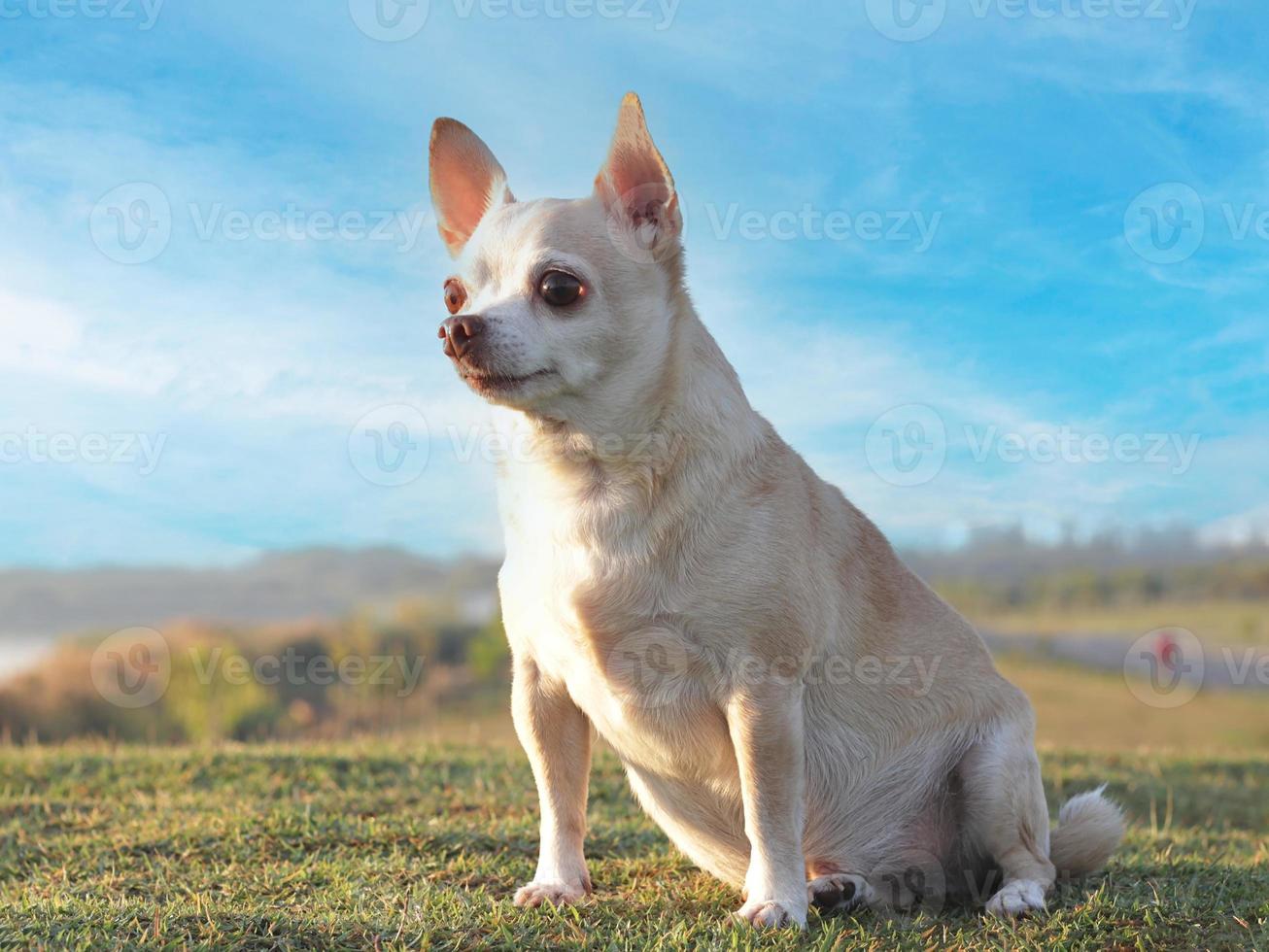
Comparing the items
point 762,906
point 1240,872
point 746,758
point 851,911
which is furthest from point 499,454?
point 1240,872

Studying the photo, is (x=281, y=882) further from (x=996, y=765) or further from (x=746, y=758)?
(x=996, y=765)

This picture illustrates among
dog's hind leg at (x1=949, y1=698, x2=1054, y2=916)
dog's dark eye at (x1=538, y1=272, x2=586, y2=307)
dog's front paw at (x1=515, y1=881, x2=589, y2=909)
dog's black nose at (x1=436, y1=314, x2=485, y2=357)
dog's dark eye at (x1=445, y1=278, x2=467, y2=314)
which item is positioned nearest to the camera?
dog's black nose at (x1=436, y1=314, x2=485, y2=357)

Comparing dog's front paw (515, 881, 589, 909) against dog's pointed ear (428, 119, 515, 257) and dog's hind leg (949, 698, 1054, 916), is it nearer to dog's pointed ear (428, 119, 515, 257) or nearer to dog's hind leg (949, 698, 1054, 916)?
dog's hind leg (949, 698, 1054, 916)

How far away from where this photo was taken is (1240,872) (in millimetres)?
5188

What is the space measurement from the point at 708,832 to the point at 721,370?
5.96 ft

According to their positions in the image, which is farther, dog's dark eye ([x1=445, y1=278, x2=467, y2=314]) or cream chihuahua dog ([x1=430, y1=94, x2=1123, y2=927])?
dog's dark eye ([x1=445, y1=278, x2=467, y2=314])

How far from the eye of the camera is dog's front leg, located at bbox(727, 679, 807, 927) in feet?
13.4

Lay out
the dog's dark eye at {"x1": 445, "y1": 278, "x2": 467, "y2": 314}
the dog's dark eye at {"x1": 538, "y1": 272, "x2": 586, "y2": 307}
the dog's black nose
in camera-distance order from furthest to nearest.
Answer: the dog's dark eye at {"x1": 445, "y1": 278, "x2": 467, "y2": 314}, the dog's dark eye at {"x1": 538, "y1": 272, "x2": 586, "y2": 307}, the dog's black nose

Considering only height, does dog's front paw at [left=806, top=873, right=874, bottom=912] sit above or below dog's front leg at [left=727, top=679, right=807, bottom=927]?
below

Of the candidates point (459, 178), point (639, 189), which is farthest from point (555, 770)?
point (459, 178)

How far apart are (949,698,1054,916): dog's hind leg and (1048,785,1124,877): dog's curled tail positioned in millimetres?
309

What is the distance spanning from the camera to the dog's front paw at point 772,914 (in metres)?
4.07

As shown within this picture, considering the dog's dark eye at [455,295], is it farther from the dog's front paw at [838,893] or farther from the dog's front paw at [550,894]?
the dog's front paw at [838,893]

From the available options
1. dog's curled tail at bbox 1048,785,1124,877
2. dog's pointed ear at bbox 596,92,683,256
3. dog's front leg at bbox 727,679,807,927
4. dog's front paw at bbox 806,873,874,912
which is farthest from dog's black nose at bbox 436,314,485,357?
dog's curled tail at bbox 1048,785,1124,877
